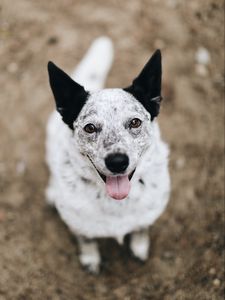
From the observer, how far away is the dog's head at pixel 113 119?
275cm

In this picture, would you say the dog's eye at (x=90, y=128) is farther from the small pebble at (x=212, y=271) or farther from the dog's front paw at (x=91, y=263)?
the small pebble at (x=212, y=271)

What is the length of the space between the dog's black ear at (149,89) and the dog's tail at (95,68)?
99 centimetres

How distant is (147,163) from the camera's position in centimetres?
315

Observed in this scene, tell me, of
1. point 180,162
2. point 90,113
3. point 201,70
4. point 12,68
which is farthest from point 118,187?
point 12,68

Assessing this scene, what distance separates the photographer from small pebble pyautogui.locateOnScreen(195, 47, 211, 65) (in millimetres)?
5359

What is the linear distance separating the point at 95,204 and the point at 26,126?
2091 millimetres

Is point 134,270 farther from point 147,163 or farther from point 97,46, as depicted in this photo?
point 97,46

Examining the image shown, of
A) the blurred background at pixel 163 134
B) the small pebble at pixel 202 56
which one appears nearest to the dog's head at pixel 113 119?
the blurred background at pixel 163 134

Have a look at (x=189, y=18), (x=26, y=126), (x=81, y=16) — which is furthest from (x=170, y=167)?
(x=81, y=16)

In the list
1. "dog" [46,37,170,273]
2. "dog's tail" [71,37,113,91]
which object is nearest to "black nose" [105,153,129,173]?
"dog" [46,37,170,273]

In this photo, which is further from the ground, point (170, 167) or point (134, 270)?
point (170, 167)

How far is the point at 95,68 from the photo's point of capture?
4.18 metres

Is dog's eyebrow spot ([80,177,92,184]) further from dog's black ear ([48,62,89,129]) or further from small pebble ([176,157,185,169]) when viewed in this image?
small pebble ([176,157,185,169])

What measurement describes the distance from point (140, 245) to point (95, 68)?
201cm
